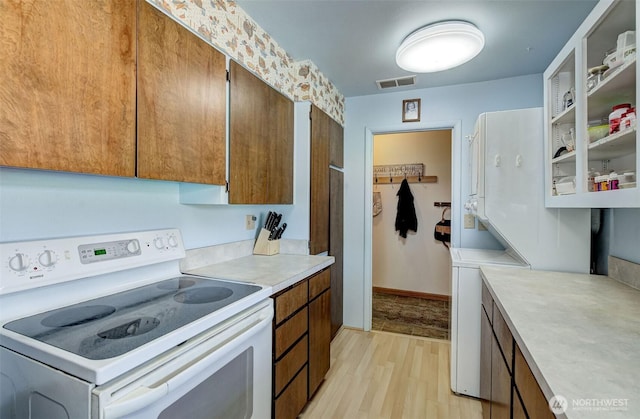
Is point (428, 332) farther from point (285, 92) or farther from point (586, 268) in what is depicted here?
point (285, 92)

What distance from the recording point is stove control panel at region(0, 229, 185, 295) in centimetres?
90

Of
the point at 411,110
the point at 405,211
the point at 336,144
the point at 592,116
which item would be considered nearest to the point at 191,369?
the point at 592,116

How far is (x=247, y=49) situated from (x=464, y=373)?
255 cm

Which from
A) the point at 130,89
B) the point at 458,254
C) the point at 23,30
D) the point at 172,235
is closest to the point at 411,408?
the point at 458,254

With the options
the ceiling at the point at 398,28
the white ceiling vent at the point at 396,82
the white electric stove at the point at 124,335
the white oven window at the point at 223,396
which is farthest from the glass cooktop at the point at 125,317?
the white ceiling vent at the point at 396,82

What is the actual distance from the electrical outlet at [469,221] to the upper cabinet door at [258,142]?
5.37 feet

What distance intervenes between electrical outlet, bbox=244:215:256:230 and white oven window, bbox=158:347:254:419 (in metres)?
1.05

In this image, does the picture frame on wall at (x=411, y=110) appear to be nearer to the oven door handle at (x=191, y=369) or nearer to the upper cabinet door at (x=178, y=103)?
the upper cabinet door at (x=178, y=103)

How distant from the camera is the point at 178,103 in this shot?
122 cm

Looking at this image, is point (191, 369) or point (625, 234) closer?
point (191, 369)

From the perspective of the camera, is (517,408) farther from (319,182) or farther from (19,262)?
(319,182)

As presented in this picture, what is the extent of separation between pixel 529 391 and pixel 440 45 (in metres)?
1.85

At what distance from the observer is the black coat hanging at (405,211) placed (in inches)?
156

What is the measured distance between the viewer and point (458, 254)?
7.13 ft
